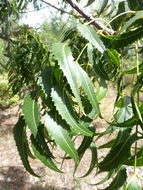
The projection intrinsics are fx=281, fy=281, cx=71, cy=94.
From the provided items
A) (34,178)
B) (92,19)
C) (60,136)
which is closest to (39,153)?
(60,136)

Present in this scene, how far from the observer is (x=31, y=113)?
0.44 m

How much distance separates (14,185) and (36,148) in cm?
208

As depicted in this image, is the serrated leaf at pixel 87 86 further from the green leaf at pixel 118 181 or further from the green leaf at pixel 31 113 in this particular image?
the green leaf at pixel 118 181

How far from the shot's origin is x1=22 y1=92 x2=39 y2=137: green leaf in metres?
0.43

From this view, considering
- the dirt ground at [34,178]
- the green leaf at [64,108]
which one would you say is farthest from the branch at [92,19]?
the dirt ground at [34,178]

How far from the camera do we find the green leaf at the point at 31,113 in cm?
43

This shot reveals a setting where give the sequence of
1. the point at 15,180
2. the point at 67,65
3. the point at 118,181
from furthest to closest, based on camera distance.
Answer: the point at 15,180 → the point at 118,181 → the point at 67,65

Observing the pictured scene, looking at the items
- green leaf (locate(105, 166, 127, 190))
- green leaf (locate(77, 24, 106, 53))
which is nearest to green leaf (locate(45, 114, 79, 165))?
green leaf (locate(77, 24, 106, 53))

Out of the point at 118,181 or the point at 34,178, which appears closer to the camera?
the point at 118,181

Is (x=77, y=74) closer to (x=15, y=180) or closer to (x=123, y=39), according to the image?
(x=123, y=39)

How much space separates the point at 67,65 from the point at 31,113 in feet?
0.31

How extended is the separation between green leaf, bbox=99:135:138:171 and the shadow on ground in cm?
191

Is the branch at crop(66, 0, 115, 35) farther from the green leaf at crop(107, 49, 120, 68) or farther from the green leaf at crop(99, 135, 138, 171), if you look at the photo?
the green leaf at crop(99, 135, 138, 171)

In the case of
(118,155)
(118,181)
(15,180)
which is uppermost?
(118,155)
